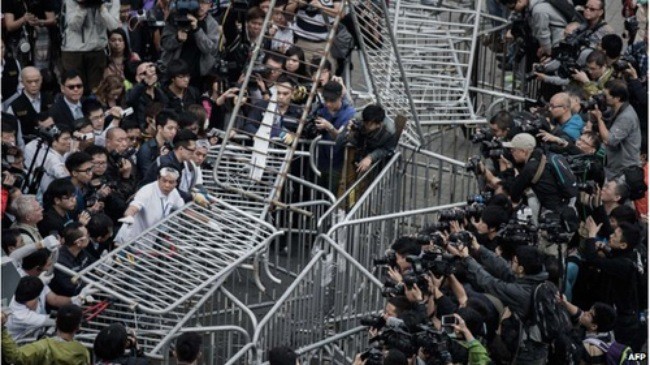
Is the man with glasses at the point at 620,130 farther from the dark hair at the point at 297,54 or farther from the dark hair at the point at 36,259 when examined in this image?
the dark hair at the point at 36,259

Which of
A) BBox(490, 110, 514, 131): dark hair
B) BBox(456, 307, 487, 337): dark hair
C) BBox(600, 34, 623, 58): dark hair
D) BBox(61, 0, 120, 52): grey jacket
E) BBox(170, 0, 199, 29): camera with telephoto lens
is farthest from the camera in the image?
BBox(600, 34, 623, 58): dark hair

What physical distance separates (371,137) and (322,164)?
0.70 meters

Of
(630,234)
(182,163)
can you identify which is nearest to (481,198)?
(630,234)

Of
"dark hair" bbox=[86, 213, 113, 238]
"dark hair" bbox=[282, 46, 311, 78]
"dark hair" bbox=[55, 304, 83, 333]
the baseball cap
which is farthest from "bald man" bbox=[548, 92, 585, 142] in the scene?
"dark hair" bbox=[55, 304, 83, 333]

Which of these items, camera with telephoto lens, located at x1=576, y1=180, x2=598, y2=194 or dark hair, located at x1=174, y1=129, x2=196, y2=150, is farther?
camera with telephoto lens, located at x1=576, y1=180, x2=598, y2=194

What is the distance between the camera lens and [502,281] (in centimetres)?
1349

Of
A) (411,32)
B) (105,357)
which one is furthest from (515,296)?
(411,32)

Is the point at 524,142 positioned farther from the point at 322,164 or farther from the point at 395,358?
the point at 395,358

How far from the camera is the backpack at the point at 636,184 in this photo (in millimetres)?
16172

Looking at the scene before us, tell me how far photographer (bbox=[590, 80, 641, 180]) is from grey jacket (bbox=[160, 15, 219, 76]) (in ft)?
12.6

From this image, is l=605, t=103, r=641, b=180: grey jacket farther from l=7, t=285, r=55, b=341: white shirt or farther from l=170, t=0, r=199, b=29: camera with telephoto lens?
l=7, t=285, r=55, b=341: white shirt

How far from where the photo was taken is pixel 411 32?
19781 mm

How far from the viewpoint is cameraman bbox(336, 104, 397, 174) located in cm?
1595

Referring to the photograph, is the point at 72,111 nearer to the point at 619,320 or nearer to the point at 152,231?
the point at 152,231
